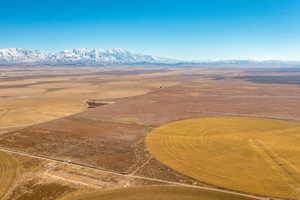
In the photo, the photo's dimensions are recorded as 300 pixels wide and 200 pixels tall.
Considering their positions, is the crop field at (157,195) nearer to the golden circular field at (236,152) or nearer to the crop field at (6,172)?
the golden circular field at (236,152)

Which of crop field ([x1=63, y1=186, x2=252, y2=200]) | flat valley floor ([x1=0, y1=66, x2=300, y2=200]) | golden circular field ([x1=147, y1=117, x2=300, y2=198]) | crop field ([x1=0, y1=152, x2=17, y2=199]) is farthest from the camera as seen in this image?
golden circular field ([x1=147, y1=117, x2=300, y2=198])

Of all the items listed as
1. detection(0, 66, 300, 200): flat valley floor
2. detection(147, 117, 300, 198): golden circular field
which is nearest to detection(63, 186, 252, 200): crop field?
detection(0, 66, 300, 200): flat valley floor

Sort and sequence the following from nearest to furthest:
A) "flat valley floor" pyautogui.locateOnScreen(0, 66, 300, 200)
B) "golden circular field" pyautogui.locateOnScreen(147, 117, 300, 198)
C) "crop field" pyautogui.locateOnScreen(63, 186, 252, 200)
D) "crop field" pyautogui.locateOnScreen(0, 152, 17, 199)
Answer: "crop field" pyautogui.locateOnScreen(63, 186, 252, 200)
"flat valley floor" pyautogui.locateOnScreen(0, 66, 300, 200)
"crop field" pyautogui.locateOnScreen(0, 152, 17, 199)
"golden circular field" pyautogui.locateOnScreen(147, 117, 300, 198)

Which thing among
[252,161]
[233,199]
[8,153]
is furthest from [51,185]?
[252,161]

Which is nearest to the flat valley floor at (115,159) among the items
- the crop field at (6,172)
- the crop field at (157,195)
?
the crop field at (6,172)

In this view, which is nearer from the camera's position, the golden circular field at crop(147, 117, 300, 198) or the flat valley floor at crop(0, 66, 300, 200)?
the flat valley floor at crop(0, 66, 300, 200)

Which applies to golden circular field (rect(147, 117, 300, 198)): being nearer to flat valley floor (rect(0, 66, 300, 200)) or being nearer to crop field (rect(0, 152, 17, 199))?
flat valley floor (rect(0, 66, 300, 200))

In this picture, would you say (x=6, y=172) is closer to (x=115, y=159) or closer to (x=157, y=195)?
(x=115, y=159)

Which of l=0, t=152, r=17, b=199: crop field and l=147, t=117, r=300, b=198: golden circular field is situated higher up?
l=147, t=117, r=300, b=198: golden circular field
